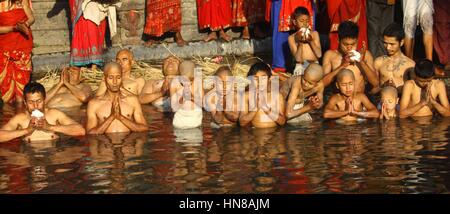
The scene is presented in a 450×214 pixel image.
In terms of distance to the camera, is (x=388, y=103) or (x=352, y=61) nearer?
(x=388, y=103)

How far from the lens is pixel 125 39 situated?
16.9 meters

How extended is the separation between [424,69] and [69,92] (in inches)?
177

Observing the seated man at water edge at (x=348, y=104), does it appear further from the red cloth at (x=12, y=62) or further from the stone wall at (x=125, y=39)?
the red cloth at (x=12, y=62)

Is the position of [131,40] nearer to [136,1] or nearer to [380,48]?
[136,1]

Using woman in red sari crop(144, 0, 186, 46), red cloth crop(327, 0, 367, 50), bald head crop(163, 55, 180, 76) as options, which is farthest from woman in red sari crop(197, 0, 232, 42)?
bald head crop(163, 55, 180, 76)

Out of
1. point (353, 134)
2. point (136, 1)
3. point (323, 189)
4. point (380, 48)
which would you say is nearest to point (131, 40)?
point (136, 1)

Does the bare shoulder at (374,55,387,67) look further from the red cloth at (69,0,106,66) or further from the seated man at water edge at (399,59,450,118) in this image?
the red cloth at (69,0,106,66)

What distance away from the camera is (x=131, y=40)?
1689 centimetres

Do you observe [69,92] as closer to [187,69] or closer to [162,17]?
[187,69]

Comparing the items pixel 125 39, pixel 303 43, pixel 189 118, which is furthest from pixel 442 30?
pixel 125 39

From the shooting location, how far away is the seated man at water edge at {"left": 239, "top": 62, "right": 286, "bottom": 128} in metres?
12.6

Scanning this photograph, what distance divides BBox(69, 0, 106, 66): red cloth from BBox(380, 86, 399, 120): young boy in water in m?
4.66
